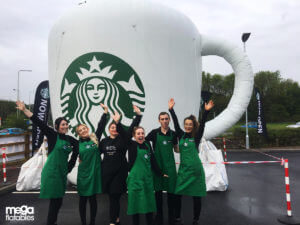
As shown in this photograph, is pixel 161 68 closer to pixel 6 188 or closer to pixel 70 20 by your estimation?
pixel 70 20

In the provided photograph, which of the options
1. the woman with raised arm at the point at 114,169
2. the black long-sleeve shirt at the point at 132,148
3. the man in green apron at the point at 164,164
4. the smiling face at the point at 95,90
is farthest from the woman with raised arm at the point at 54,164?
the smiling face at the point at 95,90

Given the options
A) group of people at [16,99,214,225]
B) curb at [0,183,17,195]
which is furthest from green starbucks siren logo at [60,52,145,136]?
curb at [0,183,17,195]

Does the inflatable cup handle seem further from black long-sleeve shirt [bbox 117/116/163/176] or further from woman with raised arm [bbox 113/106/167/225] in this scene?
woman with raised arm [bbox 113/106/167/225]

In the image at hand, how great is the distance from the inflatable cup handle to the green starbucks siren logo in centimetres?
151

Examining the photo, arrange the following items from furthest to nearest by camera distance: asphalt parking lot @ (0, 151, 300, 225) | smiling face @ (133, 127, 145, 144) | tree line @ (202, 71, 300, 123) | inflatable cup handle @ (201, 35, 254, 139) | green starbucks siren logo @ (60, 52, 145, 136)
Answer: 1. tree line @ (202, 71, 300, 123)
2. inflatable cup handle @ (201, 35, 254, 139)
3. green starbucks siren logo @ (60, 52, 145, 136)
4. asphalt parking lot @ (0, 151, 300, 225)
5. smiling face @ (133, 127, 145, 144)

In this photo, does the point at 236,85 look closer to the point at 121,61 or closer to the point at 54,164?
the point at 121,61

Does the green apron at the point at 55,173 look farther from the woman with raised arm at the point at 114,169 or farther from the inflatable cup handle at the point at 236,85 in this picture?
the inflatable cup handle at the point at 236,85

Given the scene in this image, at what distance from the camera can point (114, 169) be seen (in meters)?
2.57

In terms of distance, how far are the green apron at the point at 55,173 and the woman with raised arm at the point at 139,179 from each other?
0.69m

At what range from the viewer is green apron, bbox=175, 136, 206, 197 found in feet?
8.63

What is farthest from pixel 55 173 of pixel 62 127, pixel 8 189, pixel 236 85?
pixel 236 85

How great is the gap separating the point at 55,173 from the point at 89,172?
35cm

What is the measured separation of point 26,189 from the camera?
14.7ft

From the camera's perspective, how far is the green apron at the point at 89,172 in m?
2.59
